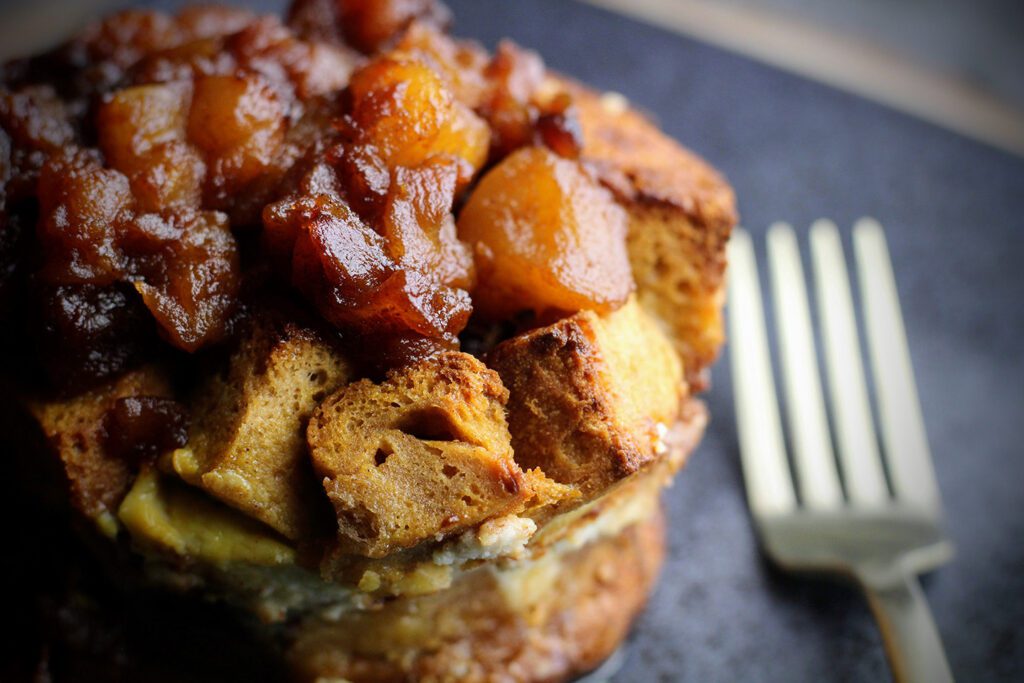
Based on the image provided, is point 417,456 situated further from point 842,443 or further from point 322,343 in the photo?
point 842,443

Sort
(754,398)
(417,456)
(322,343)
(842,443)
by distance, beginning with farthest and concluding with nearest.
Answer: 1. (754,398)
2. (842,443)
3. (322,343)
4. (417,456)

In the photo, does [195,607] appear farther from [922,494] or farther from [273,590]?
[922,494]

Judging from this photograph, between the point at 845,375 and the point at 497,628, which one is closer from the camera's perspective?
the point at 497,628

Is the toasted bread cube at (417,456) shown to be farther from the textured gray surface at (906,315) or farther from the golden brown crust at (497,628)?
the textured gray surface at (906,315)

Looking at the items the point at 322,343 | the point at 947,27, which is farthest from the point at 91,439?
the point at 947,27

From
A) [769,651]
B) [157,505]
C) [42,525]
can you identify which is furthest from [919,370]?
[42,525]

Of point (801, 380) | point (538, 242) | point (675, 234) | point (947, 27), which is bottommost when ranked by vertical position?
point (801, 380)

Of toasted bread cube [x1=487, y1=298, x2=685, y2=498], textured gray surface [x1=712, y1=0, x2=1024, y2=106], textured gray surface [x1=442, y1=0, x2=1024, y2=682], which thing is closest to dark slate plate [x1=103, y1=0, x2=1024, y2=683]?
textured gray surface [x1=442, y1=0, x2=1024, y2=682]

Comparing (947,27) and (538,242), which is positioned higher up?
(947,27)
